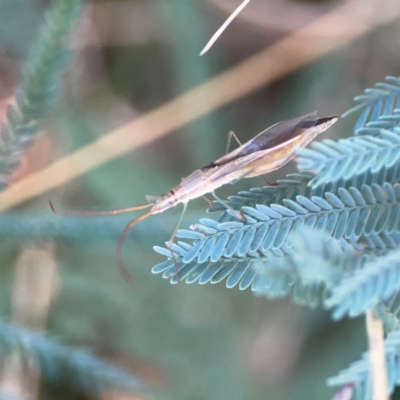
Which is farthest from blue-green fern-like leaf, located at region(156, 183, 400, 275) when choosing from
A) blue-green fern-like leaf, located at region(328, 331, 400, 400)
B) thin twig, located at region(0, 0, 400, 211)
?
thin twig, located at region(0, 0, 400, 211)

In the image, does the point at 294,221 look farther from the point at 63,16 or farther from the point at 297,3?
the point at 297,3

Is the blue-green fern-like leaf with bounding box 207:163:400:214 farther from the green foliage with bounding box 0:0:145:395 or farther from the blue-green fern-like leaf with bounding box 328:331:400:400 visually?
the green foliage with bounding box 0:0:145:395

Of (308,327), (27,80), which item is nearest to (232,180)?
(27,80)

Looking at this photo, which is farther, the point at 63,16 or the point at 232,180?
the point at 232,180

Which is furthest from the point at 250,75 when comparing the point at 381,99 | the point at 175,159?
the point at 381,99

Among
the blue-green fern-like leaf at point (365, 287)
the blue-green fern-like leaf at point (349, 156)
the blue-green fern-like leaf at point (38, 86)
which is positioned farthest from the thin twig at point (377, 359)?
the blue-green fern-like leaf at point (38, 86)

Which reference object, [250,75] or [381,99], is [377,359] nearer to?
[381,99]
